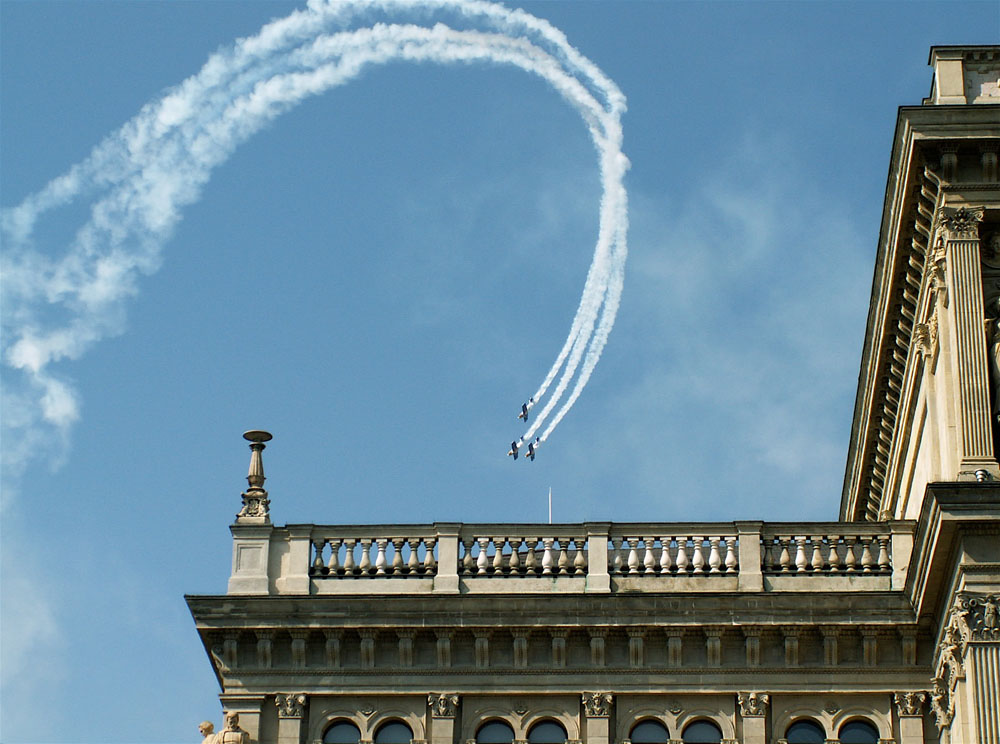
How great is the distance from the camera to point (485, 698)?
42219 mm

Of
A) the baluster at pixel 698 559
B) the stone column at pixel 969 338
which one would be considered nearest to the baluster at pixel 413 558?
the baluster at pixel 698 559

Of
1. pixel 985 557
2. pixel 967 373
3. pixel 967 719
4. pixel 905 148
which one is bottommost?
pixel 967 719

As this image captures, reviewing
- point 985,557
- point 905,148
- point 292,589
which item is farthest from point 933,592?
point 292,589

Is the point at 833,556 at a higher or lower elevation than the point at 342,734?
higher

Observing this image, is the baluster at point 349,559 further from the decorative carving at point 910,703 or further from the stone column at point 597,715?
the decorative carving at point 910,703

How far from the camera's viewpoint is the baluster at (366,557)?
43344 mm

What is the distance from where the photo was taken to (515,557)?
43312 millimetres

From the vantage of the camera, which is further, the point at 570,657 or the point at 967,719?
the point at 570,657

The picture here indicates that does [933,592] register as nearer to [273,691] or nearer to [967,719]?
[967,719]

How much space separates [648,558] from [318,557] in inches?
231

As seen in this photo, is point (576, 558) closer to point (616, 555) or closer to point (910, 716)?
point (616, 555)

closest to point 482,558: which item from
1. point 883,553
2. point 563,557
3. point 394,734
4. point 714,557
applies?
point 563,557

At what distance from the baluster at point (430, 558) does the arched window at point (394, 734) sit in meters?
2.82

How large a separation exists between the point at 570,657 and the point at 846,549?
5282 mm
